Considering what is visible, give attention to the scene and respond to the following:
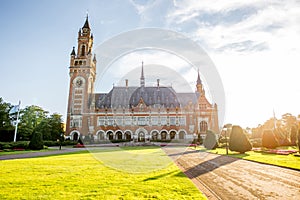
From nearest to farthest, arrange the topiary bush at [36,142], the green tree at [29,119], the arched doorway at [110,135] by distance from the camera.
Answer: the topiary bush at [36,142], the green tree at [29,119], the arched doorway at [110,135]

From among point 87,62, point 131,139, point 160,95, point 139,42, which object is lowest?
point 131,139

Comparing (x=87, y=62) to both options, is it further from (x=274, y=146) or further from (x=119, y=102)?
(x=274, y=146)

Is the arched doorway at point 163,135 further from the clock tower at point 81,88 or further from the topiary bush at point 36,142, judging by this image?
the topiary bush at point 36,142

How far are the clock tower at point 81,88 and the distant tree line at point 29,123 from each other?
3.96 metres

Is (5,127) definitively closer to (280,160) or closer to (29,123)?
(29,123)

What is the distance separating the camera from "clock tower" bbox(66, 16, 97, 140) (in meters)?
54.7

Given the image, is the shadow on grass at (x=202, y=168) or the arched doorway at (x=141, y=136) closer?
the shadow on grass at (x=202, y=168)

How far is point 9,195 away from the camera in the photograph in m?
A: 6.23

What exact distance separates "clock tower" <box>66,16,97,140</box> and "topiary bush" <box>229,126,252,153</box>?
40.3m

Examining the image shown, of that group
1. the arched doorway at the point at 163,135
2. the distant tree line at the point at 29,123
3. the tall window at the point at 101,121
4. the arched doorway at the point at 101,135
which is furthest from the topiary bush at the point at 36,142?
the arched doorway at the point at 163,135

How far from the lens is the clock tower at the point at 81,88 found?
54656 mm

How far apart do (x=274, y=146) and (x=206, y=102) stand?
1140 inches

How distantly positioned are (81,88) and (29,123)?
16.1 metres

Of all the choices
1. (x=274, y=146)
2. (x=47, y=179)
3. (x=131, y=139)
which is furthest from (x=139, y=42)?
(x=131, y=139)
